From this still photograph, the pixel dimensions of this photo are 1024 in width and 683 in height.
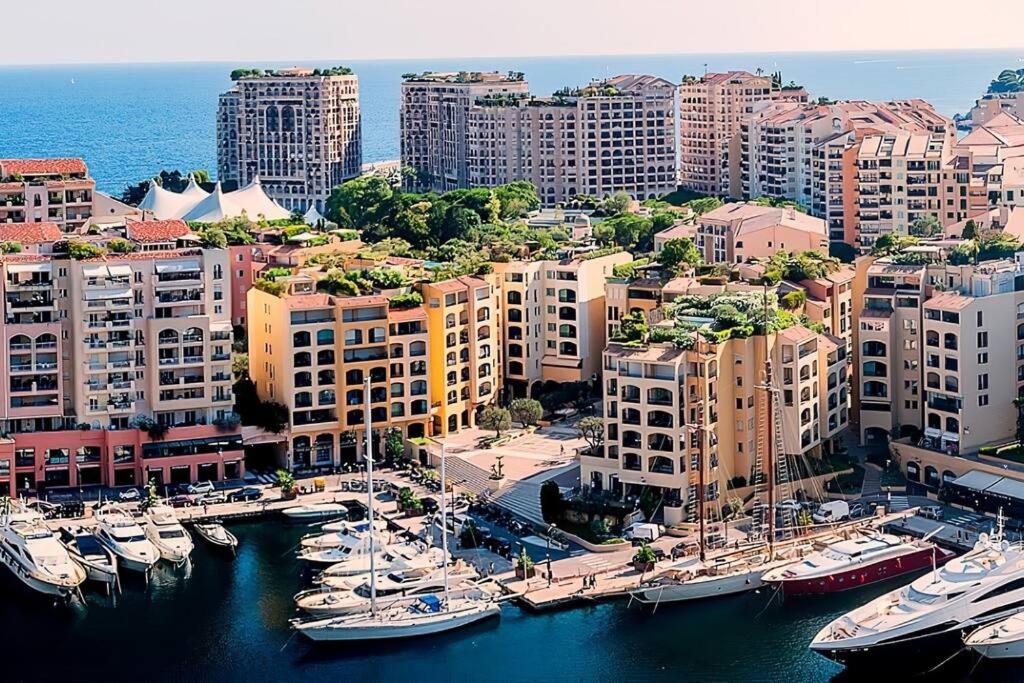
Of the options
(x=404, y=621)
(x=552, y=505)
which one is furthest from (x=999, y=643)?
(x=552, y=505)

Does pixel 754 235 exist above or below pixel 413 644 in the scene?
above

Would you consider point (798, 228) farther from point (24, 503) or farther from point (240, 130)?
point (240, 130)

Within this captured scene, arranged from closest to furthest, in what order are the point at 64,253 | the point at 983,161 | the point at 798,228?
the point at 64,253, the point at 798,228, the point at 983,161

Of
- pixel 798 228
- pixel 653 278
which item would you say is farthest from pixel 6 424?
pixel 798 228

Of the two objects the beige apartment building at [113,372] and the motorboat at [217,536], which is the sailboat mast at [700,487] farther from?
the beige apartment building at [113,372]

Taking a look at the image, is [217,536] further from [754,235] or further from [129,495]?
[754,235]

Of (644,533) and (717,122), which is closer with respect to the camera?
(644,533)

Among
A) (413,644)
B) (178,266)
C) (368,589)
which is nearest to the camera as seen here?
(413,644)

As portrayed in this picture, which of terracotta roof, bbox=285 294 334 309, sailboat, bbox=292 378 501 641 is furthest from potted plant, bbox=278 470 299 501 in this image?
sailboat, bbox=292 378 501 641
